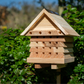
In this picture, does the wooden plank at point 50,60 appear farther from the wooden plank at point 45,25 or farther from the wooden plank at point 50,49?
the wooden plank at point 45,25

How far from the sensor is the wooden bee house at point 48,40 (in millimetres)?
2152

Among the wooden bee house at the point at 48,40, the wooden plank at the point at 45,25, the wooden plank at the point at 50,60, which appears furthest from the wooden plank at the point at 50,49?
the wooden plank at the point at 45,25

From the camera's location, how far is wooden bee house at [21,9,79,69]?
2152 millimetres

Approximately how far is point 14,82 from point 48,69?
78cm

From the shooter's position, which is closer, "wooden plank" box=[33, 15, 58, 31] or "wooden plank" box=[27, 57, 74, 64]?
"wooden plank" box=[27, 57, 74, 64]

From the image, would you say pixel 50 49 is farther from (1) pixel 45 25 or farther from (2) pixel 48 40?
(1) pixel 45 25

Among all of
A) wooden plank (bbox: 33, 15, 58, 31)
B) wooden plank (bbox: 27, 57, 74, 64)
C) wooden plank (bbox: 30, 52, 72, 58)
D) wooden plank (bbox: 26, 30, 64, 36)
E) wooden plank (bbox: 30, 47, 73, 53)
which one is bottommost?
wooden plank (bbox: 27, 57, 74, 64)

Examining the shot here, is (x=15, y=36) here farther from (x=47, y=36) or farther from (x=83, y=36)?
(x=83, y=36)

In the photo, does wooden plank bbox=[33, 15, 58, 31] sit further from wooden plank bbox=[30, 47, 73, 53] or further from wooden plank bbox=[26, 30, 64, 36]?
wooden plank bbox=[30, 47, 73, 53]

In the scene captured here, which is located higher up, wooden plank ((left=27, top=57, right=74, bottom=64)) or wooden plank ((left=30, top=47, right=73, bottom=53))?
wooden plank ((left=30, top=47, right=73, bottom=53))

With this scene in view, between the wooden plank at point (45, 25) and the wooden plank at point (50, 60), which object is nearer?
the wooden plank at point (50, 60)

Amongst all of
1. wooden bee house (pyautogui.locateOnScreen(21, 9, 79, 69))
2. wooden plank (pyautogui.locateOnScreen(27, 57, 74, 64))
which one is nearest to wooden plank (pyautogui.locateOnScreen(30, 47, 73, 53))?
wooden bee house (pyautogui.locateOnScreen(21, 9, 79, 69))

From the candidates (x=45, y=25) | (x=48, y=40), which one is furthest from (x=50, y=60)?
(x=45, y=25)

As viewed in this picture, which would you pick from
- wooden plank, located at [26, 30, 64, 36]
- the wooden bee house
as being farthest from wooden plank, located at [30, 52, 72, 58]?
wooden plank, located at [26, 30, 64, 36]
